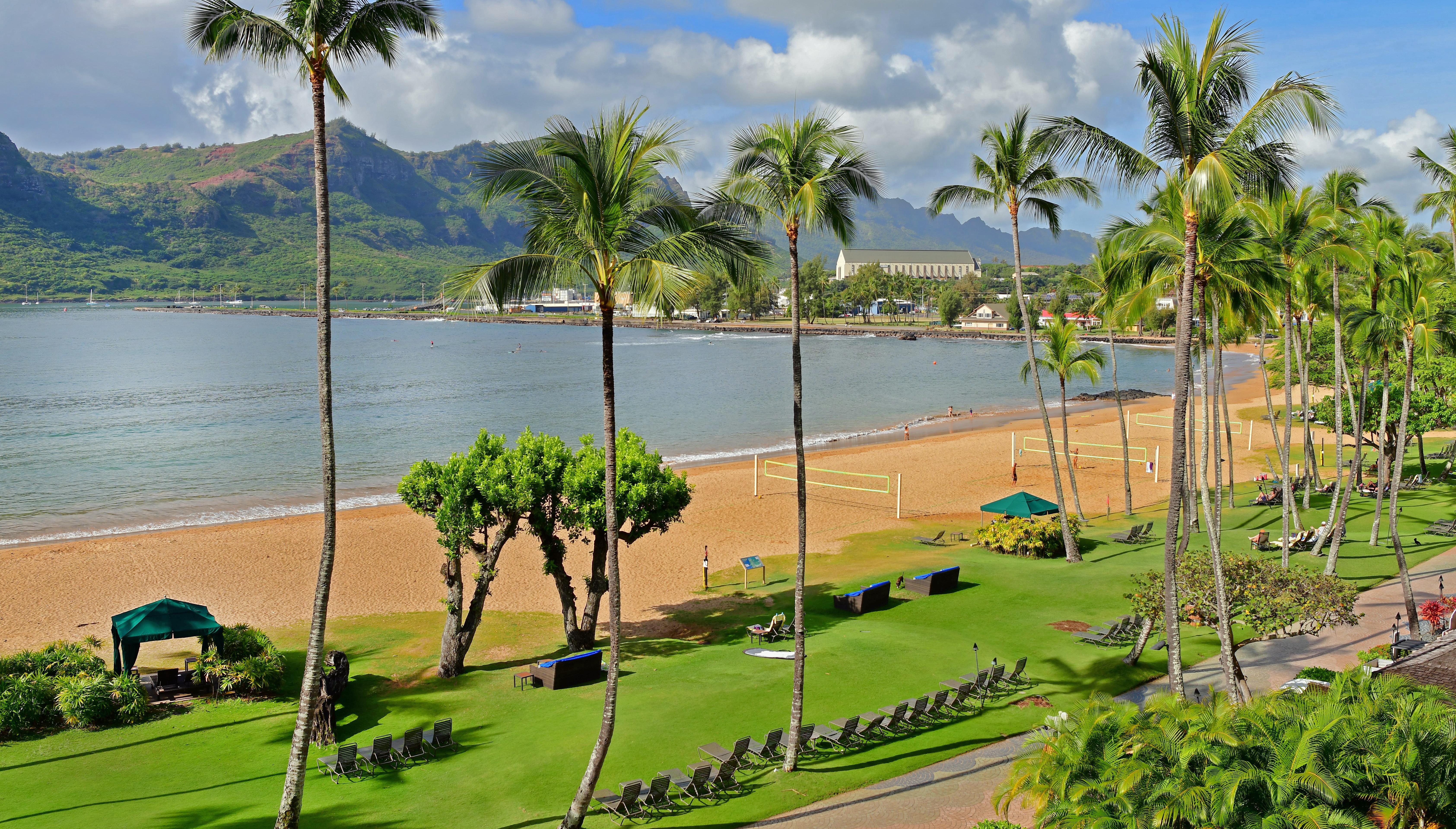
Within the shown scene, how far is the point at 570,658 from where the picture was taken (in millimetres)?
16891

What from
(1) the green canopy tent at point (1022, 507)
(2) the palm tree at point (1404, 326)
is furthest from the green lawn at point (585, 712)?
(2) the palm tree at point (1404, 326)

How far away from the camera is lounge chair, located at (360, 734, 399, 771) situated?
1316 centimetres

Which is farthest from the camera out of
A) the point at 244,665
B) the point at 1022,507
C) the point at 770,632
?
the point at 1022,507

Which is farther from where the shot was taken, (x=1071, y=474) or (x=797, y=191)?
(x=1071, y=474)

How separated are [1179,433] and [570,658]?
1121 cm

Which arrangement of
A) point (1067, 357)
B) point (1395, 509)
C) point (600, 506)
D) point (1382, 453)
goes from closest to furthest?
point (600, 506) → point (1395, 509) → point (1382, 453) → point (1067, 357)

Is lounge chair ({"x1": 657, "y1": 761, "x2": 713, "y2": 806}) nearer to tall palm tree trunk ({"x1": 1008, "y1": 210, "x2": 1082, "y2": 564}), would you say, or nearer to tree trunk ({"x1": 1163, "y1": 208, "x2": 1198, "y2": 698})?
tree trunk ({"x1": 1163, "y1": 208, "x2": 1198, "y2": 698})

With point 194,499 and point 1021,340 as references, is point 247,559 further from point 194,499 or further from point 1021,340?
point 1021,340

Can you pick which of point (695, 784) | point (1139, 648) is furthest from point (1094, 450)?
point (695, 784)

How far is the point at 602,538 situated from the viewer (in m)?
18.7

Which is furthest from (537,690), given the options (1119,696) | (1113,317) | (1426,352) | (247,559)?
(1426,352)

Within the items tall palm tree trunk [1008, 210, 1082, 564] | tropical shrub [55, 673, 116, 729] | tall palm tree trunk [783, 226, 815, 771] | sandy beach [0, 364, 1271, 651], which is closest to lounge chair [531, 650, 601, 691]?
sandy beach [0, 364, 1271, 651]

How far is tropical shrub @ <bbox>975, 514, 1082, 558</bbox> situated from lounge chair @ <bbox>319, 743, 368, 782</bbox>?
19.7m

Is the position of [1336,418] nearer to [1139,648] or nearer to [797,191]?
[1139,648]
